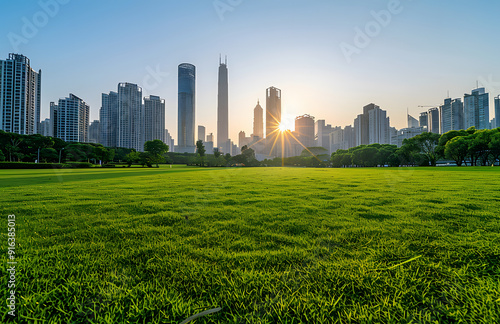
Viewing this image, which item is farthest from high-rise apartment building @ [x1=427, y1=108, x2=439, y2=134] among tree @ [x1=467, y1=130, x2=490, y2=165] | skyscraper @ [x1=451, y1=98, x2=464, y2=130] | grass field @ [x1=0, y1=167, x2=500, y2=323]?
grass field @ [x1=0, y1=167, x2=500, y2=323]

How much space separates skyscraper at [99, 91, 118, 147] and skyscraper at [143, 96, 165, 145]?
721 inches

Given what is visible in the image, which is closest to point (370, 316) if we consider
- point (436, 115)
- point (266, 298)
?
point (266, 298)

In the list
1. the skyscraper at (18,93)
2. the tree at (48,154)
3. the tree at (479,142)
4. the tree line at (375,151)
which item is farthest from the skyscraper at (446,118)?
the skyscraper at (18,93)

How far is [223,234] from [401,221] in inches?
116

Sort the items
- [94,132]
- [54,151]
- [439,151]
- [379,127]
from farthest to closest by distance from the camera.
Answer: [379,127] → [94,132] → [54,151] → [439,151]

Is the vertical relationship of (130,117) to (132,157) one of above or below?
above

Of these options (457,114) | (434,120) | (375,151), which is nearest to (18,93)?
(375,151)

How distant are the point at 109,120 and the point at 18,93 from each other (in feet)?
175

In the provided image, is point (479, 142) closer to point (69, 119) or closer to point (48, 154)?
point (48, 154)

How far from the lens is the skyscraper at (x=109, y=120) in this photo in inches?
4117

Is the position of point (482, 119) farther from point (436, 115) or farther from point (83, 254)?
point (83, 254)

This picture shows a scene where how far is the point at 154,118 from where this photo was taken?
9694cm

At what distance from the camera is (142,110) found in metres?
93.4

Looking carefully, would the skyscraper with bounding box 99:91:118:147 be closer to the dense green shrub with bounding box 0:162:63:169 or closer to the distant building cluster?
the distant building cluster
